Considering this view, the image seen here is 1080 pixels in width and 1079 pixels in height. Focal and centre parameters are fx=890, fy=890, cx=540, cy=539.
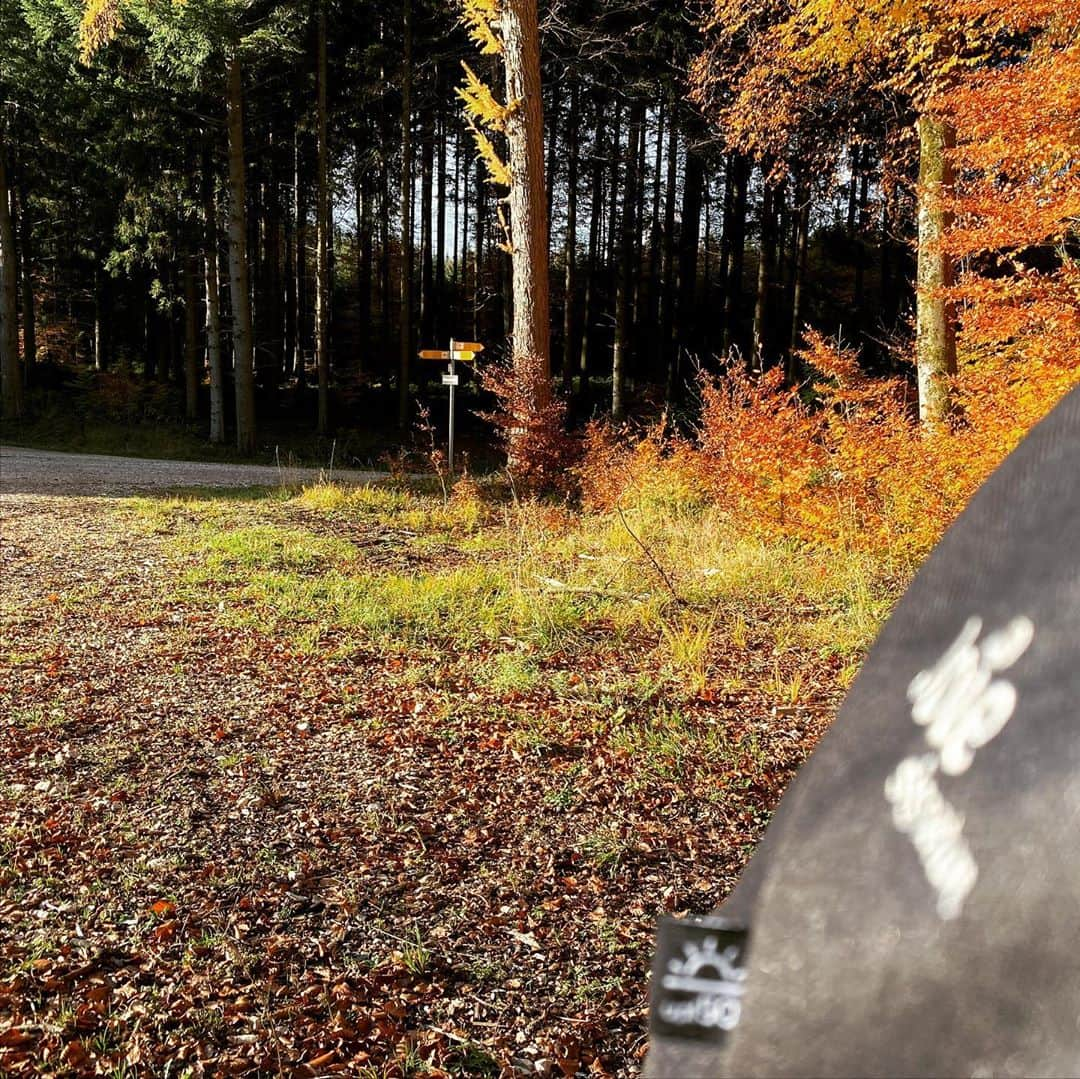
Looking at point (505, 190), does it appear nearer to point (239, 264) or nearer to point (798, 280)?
point (798, 280)

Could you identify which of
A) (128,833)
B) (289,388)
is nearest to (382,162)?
(289,388)

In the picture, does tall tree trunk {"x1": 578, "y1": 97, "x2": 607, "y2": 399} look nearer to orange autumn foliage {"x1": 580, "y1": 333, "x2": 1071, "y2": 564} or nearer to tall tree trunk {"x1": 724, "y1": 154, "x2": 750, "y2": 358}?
tall tree trunk {"x1": 724, "y1": 154, "x2": 750, "y2": 358}

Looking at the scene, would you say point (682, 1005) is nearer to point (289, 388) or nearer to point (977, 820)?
point (977, 820)

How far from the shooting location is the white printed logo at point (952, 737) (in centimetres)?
67

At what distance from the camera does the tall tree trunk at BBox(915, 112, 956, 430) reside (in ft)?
28.8

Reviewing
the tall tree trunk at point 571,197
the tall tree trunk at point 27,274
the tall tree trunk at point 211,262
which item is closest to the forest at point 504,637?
the tall tree trunk at point 211,262

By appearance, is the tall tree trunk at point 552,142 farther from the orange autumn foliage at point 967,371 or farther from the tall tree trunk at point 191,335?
the orange autumn foliage at point 967,371

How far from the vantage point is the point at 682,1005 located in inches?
32.1

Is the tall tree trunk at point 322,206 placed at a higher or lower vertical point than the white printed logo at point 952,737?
higher

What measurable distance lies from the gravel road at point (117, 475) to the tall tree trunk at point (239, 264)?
2569 millimetres

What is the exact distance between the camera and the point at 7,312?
22.5 m

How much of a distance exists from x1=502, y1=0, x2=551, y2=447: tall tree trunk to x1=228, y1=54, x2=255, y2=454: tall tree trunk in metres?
9.39

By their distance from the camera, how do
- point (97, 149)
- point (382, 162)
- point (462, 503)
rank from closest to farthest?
point (462, 503), point (97, 149), point (382, 162)

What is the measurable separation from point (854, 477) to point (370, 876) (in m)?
5.30
